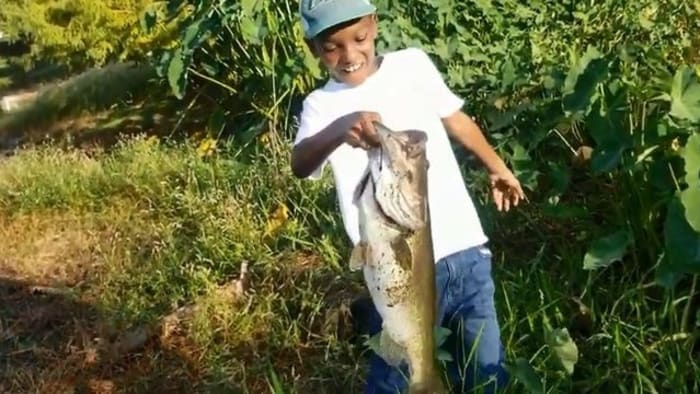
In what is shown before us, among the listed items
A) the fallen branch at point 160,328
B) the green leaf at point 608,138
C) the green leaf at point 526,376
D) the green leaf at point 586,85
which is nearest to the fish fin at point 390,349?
the green leaf at point 526,376

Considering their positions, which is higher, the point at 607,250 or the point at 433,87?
the point at 433,87

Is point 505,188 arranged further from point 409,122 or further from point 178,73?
point 178,73

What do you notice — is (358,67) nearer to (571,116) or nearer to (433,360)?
(433,360)

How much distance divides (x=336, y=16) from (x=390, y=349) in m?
0.74

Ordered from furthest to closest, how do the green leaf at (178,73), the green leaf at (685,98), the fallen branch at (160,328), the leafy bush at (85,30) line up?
the leafy bush at (85,30) < the green leaf at (178,73) < the fallen branch at (160,328) < the green leaf at (685,98)

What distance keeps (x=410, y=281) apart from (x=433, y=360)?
252 mm

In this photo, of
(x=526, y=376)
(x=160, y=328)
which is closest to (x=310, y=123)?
(x=526, y=376)

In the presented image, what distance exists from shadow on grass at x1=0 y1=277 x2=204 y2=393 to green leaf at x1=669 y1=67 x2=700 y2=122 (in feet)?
6.95

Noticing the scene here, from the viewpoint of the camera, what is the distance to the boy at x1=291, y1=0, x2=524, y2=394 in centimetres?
280

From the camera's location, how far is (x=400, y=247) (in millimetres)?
2367

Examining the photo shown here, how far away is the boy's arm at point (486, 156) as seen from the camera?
308 centimetres

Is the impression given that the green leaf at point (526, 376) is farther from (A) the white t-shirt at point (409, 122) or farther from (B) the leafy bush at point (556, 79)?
(B) the leafy bush at point (556, 79)

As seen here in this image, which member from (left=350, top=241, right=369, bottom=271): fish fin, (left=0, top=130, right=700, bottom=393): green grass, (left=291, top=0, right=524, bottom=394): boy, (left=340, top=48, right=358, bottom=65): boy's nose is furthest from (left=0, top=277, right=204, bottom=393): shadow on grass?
(left=350, top=241, right=369, bottom=271): fish fin

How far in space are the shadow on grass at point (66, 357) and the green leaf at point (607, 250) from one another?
1663 millimetres
